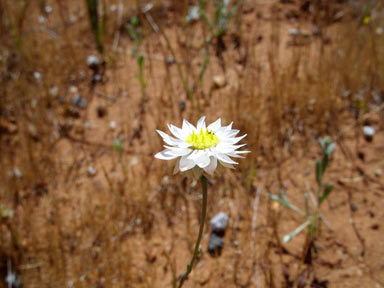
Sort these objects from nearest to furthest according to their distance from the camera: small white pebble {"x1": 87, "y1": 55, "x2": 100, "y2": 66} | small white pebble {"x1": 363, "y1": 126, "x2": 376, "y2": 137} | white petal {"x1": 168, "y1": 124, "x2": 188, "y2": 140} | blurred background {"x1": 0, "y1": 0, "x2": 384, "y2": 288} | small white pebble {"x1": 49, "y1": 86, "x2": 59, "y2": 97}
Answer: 1. white petal {"x1": 168, "y1": 124, "x2": 188, "y2": 140}
2. blurred background {"x1": 0, "y1": 0, "x2": 384, "y2": 288}
3. small white pebble {"x1": 363, "y1": 126, "x2": 376, "y2": 137}
4. small white pebble {"x1": 49, "y1": 86, "x2": 59, "y2": 97}
5. small white pebble {"x1": 87, "y1": 55, "x2": 100, "y2": 66}

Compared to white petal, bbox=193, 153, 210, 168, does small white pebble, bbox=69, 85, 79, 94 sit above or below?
above

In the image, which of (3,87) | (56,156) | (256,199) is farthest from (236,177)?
(3,87)

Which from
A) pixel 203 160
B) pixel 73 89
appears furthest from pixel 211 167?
pixel 73 89

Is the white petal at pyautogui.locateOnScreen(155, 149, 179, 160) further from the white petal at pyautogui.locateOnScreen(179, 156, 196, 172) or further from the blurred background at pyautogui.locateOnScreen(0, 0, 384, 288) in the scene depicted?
the blurred background at pyautogui.locateOnScreen(0, 0, 384, 288)

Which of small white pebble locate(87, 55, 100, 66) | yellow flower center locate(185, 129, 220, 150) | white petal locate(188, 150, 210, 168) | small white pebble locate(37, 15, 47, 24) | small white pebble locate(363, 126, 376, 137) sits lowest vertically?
white petal locate(188, 150, 210, 168)

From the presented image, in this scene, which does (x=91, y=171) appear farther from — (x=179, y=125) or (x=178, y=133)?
(x=178, y=133)

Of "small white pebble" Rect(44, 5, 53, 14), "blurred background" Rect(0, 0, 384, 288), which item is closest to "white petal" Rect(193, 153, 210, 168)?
"blurred background" Rect(0, 0, 384, 288)
